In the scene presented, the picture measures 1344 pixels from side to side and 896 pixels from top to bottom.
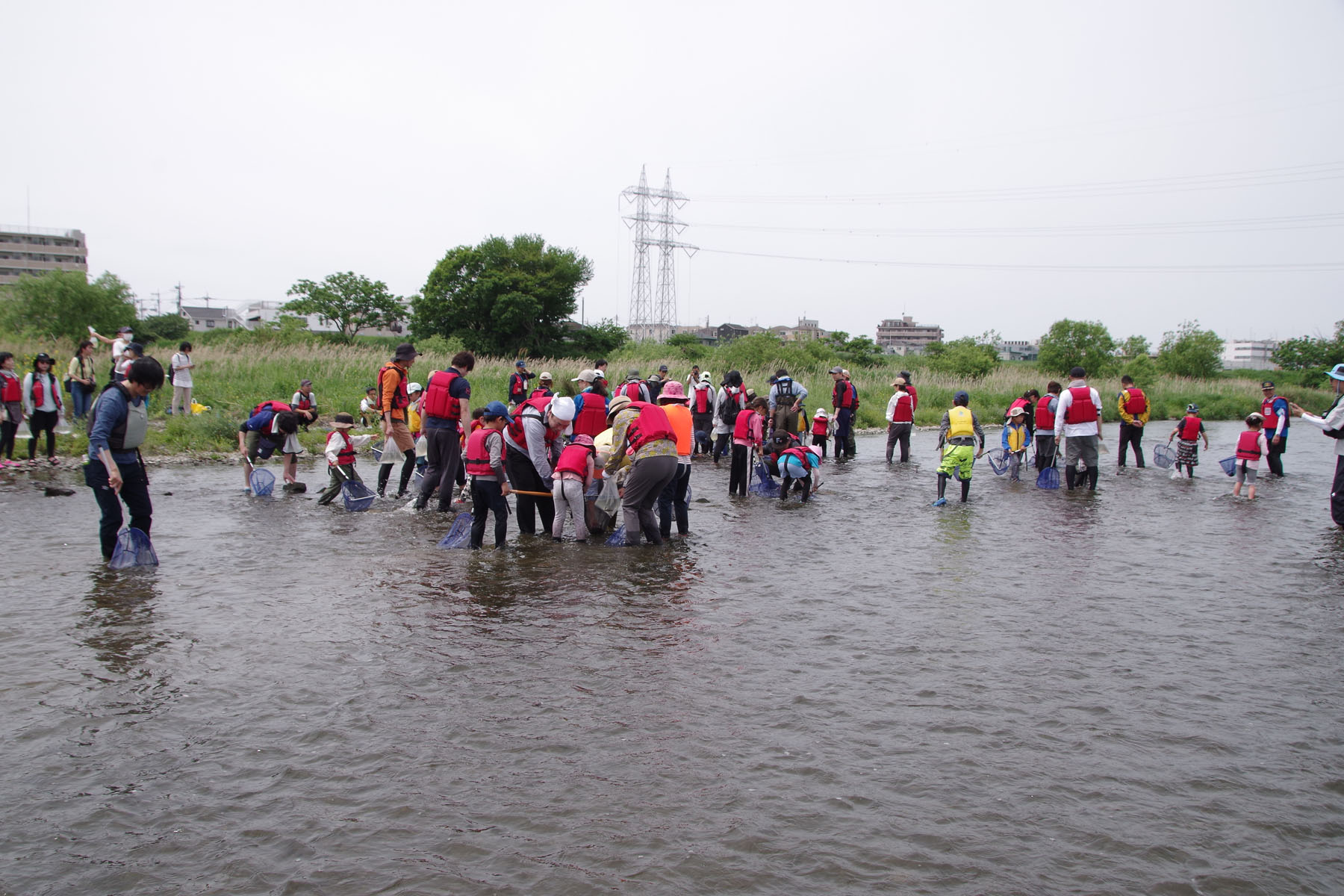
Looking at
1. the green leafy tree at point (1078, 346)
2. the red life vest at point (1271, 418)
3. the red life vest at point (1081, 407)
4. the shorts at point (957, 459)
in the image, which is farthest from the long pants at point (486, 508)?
the green leafy tree at point (1078, 346)

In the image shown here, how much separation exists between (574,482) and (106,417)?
168 inches

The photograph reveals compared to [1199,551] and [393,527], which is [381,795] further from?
[1199,551]

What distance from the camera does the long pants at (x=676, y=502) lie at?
31.5 ft

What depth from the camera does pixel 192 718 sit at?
4.64m

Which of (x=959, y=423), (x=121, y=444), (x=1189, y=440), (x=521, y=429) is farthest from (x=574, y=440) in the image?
(x=1189, y=440)

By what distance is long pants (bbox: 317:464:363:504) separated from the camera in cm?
1115

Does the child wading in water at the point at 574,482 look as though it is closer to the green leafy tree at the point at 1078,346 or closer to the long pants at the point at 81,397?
the long pants at the point at 81,397

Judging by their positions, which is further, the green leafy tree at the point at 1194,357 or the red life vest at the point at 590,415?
the green leafy tree at the point at 1194,357

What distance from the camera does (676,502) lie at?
9805 mm

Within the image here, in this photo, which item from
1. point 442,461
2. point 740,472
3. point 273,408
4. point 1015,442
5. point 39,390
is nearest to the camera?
point 442,461

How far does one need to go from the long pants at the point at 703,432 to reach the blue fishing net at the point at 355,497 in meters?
8.42

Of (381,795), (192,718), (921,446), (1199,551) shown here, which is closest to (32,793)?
Result: (192,718)

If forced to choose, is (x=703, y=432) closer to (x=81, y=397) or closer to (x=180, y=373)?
(x=180, y=373)

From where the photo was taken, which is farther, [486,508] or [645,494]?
[645,494]
